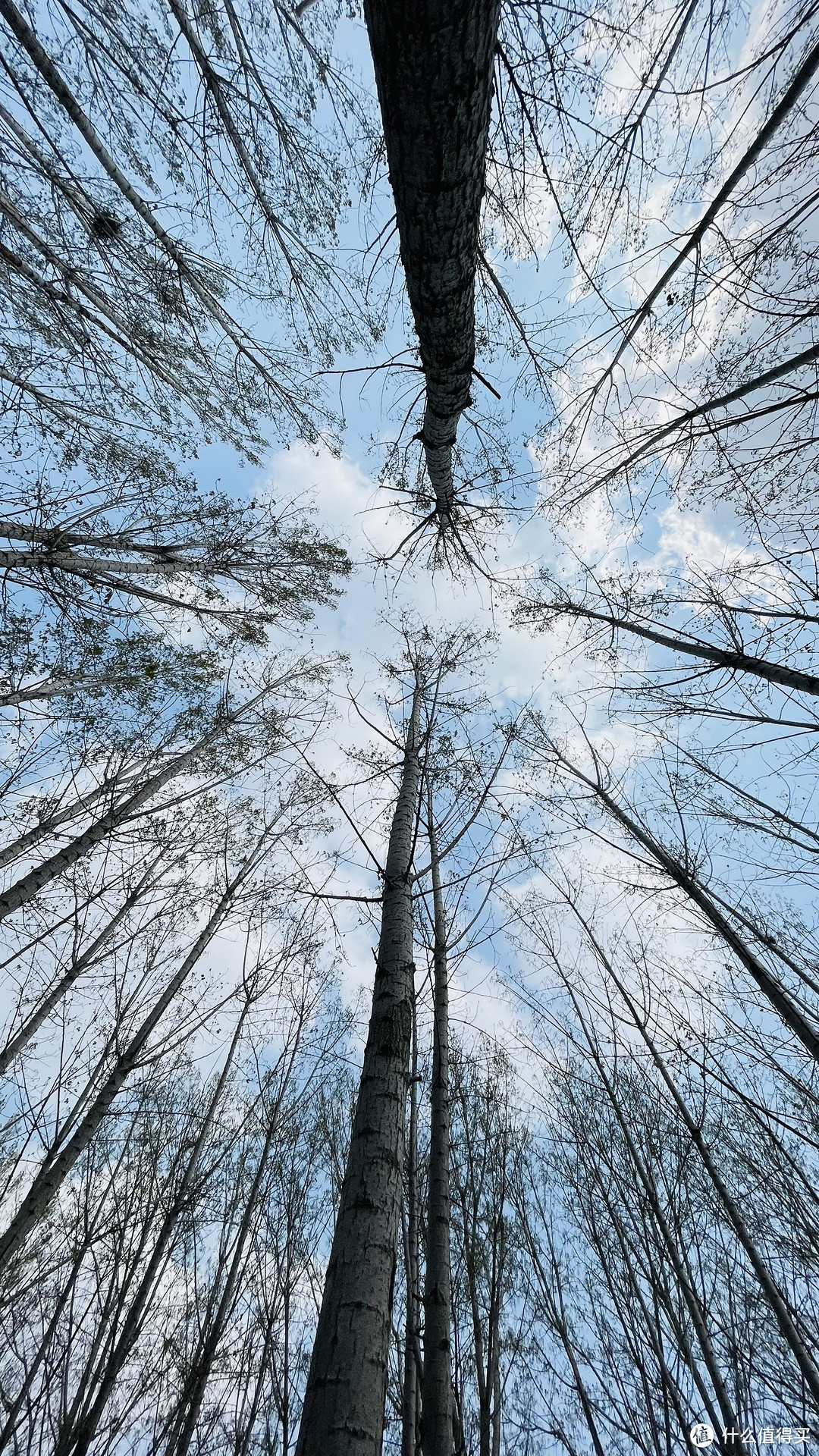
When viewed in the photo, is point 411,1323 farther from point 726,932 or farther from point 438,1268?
point 726,932

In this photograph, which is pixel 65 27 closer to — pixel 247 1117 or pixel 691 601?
pixel 691 601

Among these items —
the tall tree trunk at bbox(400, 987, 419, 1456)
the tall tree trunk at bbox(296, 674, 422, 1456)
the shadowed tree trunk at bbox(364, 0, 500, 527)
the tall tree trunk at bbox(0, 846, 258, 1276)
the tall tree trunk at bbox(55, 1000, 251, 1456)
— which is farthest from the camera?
the tall tree trunk at bbox(400, 987, 419, 1456)

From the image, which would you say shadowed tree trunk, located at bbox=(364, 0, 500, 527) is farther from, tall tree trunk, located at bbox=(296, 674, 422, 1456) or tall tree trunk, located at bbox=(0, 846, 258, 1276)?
tall tree trunk, located at bbox=(0, 846, 258, 1276)

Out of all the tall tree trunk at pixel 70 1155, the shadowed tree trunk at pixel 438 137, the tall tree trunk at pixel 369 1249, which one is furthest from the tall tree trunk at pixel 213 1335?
the shadowed tree trunk at pixel 438 137

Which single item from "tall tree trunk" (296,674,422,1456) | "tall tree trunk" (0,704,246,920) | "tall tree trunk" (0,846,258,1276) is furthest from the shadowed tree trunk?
"tall tree trunk" (0,846,258,1276)

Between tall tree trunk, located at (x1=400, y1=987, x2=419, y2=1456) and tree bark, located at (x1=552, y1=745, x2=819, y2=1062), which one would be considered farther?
tall tree trunk, located at (x1=400, y1=987, x2=419, y2=1456)

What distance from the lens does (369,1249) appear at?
1.85 metres

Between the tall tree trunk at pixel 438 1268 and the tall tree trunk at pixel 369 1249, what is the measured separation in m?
1.24

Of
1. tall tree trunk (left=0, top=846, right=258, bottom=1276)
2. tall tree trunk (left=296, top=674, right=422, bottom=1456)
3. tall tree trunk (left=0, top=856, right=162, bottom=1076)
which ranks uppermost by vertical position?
tall tree trunk (left=0, top=856, right=162, bottom=1076)

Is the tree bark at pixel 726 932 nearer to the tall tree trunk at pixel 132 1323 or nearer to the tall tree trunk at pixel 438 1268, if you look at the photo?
the tall tree trunk at pixel 438 1268

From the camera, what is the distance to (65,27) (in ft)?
11.4

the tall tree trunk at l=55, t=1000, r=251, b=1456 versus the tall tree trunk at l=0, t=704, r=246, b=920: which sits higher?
the tall tree trunk at l=0, t=704, r=246, b=920

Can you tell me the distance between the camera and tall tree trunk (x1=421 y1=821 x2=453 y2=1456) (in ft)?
11.3

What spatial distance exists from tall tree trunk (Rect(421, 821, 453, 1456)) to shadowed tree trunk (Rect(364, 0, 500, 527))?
3.33m
